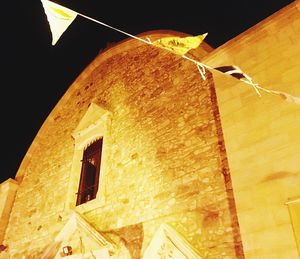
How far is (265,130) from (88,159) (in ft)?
14.7

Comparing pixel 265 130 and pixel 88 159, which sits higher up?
pixel 88 159

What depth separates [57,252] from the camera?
18.6 feet

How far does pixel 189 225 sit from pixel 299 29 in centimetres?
322

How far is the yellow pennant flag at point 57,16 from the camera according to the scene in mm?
3559

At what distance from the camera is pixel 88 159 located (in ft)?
23.1

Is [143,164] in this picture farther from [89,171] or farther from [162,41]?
[162,41]

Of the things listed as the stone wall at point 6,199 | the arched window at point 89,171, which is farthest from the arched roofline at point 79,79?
the arched window at point 89,171

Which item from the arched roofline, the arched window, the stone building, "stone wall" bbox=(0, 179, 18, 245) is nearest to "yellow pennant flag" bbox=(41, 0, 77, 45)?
the stone building

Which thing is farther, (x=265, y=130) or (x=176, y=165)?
(x=176, y=165)

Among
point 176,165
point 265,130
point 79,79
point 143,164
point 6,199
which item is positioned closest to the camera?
point 265,130

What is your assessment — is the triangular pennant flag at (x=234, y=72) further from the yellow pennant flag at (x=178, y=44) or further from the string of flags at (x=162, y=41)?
the yellow pennant flag at (x=178, y=44)

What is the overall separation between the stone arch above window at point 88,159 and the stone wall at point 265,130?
2.91 metres

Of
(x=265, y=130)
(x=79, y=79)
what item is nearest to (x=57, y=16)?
(x=265, y=130)

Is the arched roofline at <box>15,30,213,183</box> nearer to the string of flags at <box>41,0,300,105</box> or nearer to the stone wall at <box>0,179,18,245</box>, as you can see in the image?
the stone wall at <box>0,179,18,245</box>
